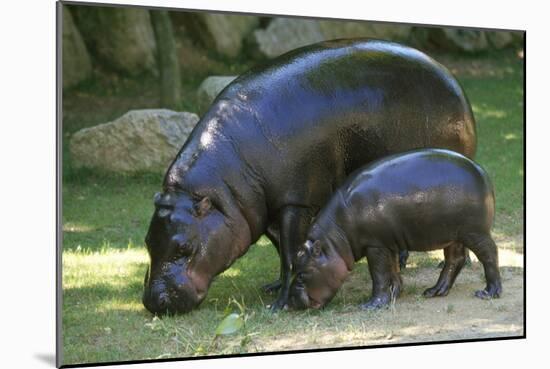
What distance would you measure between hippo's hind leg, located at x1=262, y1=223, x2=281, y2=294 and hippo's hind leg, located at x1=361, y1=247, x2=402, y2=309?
808 millimetres

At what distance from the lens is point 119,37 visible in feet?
39.6

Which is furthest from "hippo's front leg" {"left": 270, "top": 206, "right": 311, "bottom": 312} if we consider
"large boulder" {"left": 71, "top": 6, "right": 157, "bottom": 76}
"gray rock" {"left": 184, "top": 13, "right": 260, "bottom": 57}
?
"large boulder" {"left": 71, "top": 6, "right": 157, "bottom": 76}

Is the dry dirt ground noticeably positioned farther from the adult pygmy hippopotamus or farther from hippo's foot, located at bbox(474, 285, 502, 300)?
the adult pygmy hippopotamus

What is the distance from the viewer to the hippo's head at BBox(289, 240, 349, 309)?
7.14 meters

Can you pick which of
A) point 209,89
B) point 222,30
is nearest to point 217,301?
point 209,89

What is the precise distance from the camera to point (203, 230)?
23.2 ft

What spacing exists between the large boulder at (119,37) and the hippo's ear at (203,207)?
4.88 metres

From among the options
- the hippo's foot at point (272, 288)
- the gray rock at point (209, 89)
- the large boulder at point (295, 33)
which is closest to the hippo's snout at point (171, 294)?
the hippo's foot at point (272, 288)

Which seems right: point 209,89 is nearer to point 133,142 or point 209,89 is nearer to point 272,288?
point 133,142

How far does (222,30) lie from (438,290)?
5.00m

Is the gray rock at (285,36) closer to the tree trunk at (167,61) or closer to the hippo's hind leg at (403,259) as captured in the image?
the tree trunk at (167,61)

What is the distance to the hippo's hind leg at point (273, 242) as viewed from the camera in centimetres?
767

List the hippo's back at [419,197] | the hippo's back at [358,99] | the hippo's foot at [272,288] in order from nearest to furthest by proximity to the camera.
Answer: the hippo's back at [419,197], the hippo's back at [358,99], the hippo's foot at [272,288]

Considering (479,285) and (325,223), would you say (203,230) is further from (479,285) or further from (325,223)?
(479,285)
